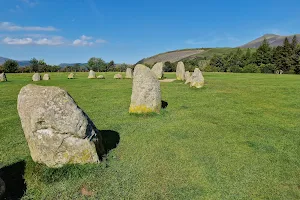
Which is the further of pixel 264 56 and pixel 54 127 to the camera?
pixel 264 56

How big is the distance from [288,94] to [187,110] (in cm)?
1197

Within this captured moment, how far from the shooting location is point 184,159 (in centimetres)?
970

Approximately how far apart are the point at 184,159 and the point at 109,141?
11.7 ft

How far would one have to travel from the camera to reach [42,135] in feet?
27.3

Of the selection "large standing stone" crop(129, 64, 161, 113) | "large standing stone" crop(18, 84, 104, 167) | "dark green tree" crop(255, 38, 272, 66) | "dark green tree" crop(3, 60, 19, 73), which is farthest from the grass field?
"dark green tree" crop(3, 60, 19, 73)

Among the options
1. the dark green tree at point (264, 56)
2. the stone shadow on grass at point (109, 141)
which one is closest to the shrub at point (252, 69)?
the dark green tree at point (264, 56)

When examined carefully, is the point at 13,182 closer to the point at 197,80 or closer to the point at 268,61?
the point at 197,80

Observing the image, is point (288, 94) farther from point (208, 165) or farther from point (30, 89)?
point (30, 89)

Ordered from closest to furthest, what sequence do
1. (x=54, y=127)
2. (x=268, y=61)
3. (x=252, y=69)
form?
(x=54, y=127), (x=252, y=69), (x=268, y=61)

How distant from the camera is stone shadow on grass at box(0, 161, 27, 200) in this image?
719 centimetres

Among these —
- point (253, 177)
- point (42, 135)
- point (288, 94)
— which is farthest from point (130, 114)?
point (288, 94)

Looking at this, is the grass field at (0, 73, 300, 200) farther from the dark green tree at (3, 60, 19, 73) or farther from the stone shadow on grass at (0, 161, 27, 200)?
the dark green tree at (3, 60, 19, 73)

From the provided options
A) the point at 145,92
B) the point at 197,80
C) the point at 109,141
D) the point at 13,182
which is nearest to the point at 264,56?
the point at 197,80

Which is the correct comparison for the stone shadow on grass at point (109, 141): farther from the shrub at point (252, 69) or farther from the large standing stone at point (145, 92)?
the shrub at point (252, 69)
